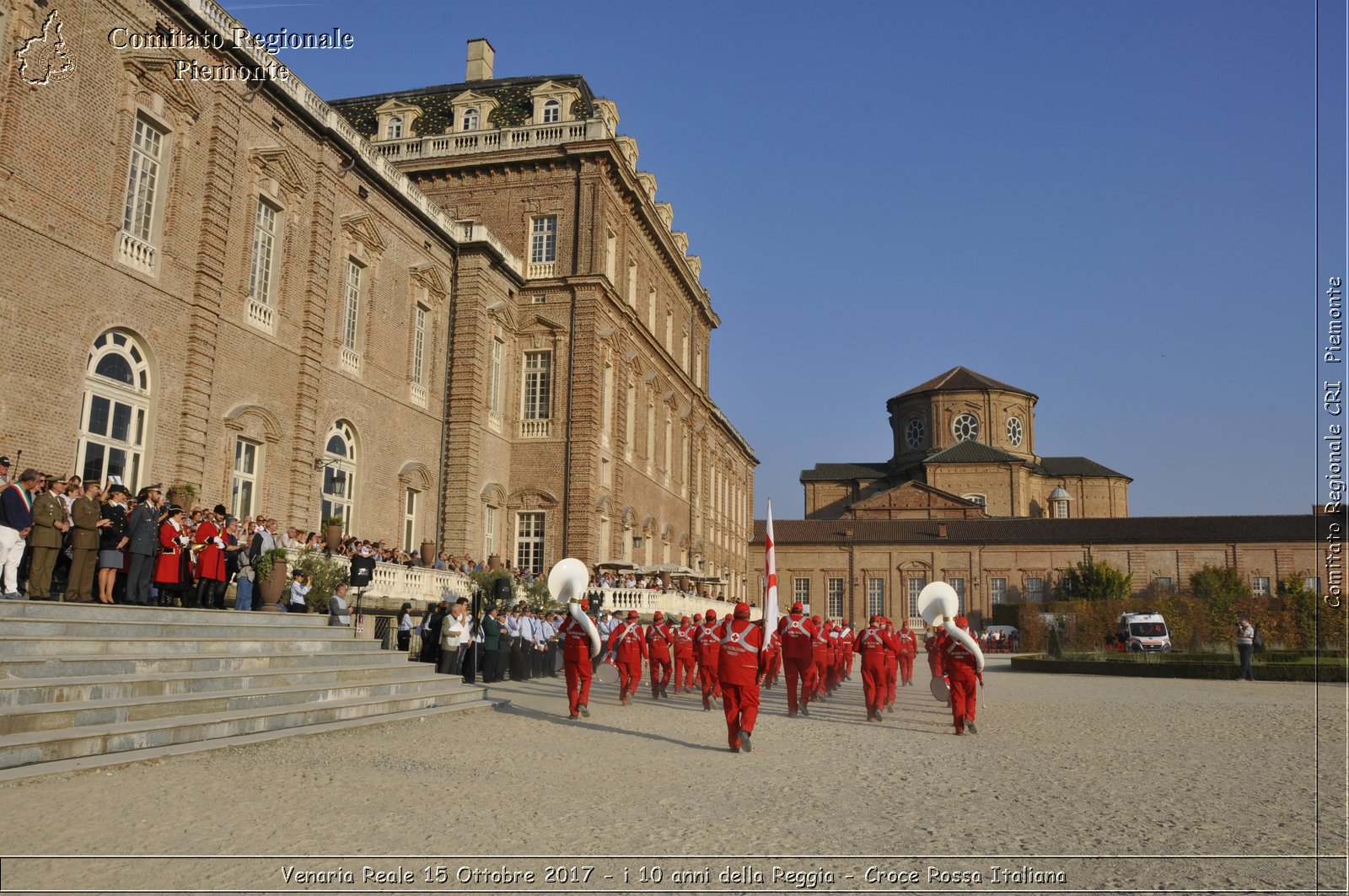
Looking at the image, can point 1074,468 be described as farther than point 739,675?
Yes

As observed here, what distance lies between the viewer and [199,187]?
2211 centimetres

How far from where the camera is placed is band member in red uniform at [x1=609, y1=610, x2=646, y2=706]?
62.3ft

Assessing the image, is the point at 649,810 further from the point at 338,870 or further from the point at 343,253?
the point at 343,253

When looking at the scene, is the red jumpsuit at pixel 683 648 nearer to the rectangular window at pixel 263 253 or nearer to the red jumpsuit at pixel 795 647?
the red jumpsuit at pixel 795 647

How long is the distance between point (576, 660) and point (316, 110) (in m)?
17.7

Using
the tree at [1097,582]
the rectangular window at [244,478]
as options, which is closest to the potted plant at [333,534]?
the rectangular window at [244,478]

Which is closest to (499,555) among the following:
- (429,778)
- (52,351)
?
(52,351)

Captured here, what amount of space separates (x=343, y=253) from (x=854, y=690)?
17.8m

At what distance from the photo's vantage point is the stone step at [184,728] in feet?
28.6

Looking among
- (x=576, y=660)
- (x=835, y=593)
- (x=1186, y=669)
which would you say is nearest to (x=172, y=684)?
(x=576, y=660)

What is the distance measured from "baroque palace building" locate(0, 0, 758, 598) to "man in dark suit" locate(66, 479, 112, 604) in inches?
189

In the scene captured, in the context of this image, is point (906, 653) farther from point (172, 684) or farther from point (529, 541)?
point (172, 684)

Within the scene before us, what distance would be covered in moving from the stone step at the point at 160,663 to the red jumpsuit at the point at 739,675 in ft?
19.3

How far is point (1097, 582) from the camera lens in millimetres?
59875
